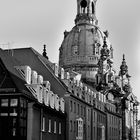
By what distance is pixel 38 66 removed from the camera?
172 ft

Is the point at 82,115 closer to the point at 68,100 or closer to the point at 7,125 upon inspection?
the point at 68,100

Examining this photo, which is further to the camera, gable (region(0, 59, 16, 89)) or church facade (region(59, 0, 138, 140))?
church facade (region(59, 0, 138, 140))

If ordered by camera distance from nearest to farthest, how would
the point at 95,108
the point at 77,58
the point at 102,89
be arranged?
the point at 95,108 → the point at 102,89 → the point at 77,58

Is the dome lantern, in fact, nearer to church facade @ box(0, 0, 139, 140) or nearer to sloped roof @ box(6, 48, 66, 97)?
church facade @ box(0, 0, 139, 140)

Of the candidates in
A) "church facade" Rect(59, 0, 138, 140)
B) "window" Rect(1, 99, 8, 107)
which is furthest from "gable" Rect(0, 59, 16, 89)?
"church facade" Rect(59, 0, 138, 140)

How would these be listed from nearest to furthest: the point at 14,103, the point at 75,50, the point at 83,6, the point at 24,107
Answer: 1. the point at 14,103
2. the point at 24,107
3. the point at 75,50
4. the point at 83,6

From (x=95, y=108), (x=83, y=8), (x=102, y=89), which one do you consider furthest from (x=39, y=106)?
(x=83, y=8)

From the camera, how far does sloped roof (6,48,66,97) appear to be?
52250 mm

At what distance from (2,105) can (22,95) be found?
192cm

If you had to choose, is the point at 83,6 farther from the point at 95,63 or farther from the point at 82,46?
the point at 95,63

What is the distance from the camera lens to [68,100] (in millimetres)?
52281

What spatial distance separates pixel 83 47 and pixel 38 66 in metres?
89.7

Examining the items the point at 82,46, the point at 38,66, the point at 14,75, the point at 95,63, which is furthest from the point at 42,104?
the point at 82,46

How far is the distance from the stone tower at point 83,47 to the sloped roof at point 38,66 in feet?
260
